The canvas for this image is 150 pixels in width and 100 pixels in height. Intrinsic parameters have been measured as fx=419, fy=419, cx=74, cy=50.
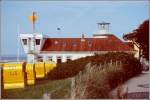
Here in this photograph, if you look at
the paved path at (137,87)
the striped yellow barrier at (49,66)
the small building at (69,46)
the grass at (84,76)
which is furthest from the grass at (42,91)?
the paved path at (137,87)

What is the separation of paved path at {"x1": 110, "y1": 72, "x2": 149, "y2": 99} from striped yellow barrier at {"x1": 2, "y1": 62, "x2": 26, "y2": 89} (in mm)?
853

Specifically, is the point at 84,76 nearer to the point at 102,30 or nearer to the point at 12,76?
the point at 102,30

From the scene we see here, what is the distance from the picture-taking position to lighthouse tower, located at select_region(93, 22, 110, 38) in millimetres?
3752

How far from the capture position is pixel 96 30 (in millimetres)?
3807

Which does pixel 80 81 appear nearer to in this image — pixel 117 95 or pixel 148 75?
pixel 117 95

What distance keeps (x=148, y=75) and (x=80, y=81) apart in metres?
0.61

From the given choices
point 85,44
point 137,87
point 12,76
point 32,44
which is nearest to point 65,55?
point 85,44

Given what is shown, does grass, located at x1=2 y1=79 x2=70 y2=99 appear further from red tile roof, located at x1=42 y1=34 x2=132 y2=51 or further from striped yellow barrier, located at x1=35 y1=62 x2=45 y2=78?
red tile roof, located at x1=42 y1=34 x2=132 y2=51

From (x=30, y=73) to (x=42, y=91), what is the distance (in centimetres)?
22

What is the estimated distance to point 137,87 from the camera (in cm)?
374

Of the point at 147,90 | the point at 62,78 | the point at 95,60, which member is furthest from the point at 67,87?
the point at 147,90

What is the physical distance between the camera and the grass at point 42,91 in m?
3.77

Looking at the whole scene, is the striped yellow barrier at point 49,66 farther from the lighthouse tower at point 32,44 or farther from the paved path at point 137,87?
the paved path at point 137,87

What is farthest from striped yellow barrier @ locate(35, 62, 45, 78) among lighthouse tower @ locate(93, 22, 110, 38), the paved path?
the paved path
